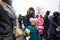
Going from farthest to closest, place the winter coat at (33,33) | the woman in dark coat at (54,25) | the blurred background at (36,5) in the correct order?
the blurred background at (36,5), the woman in dark coat at (54,25), the winter coat at (33,33)

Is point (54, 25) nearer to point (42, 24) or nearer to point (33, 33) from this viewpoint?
point (42, 24)

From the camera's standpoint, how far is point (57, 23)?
8781mm

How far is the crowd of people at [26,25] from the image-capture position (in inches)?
108

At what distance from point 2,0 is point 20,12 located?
893 centimetres

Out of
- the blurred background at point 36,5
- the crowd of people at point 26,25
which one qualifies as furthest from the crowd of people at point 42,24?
the blurred background at point 36,5

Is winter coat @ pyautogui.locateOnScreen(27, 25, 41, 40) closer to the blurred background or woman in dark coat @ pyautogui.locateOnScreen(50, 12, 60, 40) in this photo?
woman in dark coat @ pyautogui.locateOnScreen(50, 12, 60, 40)

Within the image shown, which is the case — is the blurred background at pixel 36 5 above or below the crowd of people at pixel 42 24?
above

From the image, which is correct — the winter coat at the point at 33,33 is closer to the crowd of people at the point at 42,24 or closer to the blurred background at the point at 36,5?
the crowd of people at the point at 42,24

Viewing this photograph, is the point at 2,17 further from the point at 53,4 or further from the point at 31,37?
the point at 53,4

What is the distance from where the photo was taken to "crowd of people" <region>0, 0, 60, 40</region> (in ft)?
9.00

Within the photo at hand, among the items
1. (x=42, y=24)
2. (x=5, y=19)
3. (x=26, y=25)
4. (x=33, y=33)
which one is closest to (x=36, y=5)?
(x=42, y=24)

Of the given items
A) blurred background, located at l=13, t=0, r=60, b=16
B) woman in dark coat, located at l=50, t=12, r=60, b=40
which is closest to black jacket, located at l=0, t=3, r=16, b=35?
woman in dark coat, located at l=50, t=12, r=60, b=40

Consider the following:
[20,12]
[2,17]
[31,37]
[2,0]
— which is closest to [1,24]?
[2,17]

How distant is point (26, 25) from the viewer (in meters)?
7.45
